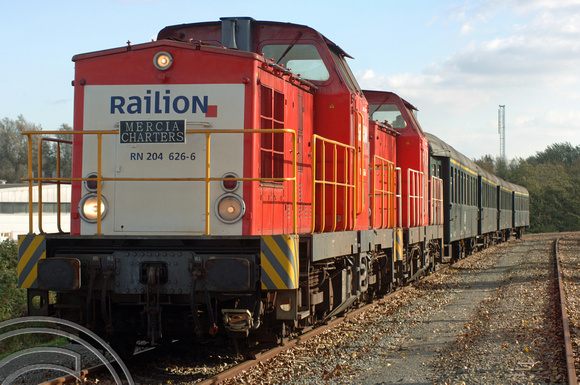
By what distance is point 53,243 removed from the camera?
19.6ft

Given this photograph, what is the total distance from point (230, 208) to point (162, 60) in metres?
1.57

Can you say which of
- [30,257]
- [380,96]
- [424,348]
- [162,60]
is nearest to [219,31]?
[162,60]

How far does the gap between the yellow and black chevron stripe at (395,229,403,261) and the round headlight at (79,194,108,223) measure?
5363 millimetres

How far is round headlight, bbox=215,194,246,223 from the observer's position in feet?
19.6

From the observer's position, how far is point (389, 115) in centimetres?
1241

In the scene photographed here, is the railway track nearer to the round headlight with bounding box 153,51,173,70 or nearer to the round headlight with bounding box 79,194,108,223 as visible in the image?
the round headlight with bounding box 79,194,108,223

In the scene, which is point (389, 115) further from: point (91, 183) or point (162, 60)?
point (91, 183)

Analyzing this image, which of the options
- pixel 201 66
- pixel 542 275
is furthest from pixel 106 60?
pixel 542 275

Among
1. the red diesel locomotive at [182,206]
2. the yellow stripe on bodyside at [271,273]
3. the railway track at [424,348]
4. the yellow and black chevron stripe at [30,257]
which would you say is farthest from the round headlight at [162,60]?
the railway track at [424,348]

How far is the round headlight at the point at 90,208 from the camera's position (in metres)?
6.11

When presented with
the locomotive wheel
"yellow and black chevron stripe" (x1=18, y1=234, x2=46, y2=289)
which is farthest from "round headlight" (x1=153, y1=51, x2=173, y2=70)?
the locomotive wheel

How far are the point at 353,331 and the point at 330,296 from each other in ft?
3.82

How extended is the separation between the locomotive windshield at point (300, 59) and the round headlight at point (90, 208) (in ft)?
8.21

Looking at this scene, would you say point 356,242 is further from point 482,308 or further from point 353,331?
point 482,308
